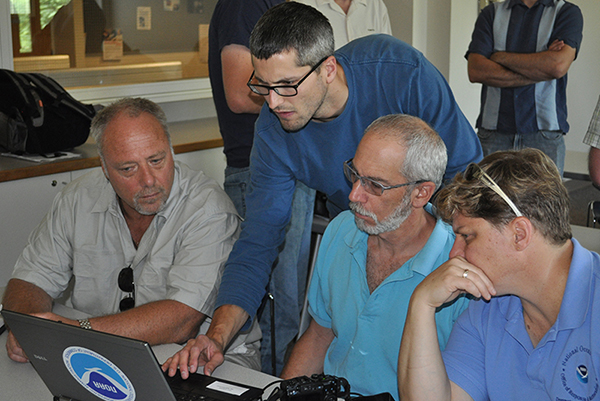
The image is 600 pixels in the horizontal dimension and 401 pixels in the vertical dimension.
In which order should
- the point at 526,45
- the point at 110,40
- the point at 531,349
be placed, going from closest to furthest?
the point at 531,349 → the point at 526,45 → the point at 110,40

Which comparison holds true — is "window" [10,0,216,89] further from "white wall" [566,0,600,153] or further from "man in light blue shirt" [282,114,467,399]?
"white wall" [566,0,600,153]

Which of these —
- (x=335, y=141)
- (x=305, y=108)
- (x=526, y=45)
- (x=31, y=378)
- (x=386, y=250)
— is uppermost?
(x=526, y=45)

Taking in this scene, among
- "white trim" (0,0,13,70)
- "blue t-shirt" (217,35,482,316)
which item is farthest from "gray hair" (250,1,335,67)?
"white trim" (0,0,13,70)

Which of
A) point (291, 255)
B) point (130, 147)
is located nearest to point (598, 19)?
point (291, 255)

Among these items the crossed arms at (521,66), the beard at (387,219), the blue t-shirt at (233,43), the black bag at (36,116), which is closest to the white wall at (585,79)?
the crossed arms at (521,66)

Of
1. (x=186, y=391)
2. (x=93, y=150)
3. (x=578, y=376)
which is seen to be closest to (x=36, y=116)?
(x=93, y=150)

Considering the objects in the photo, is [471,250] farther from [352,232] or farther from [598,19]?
[598,19]

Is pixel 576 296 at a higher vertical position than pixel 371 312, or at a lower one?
higher

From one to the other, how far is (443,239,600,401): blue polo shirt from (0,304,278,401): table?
1.41ft

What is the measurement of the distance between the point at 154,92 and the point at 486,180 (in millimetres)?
3337

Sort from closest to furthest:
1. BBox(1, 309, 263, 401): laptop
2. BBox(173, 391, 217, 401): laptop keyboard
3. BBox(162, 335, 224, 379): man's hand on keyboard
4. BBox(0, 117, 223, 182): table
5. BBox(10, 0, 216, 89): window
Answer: BBox(1, 309, 263, 401): laptop, BBox(173, 391, 217, 401): laptop keyboard, BBox(162, 335, 224, 379): man's hand on keyboard, BBox(0, 117, 223, 182): table, BBox(10, 0, 216, 89): window

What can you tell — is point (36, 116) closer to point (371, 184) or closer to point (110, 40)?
point (110, 40)

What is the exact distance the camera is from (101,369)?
1.17m

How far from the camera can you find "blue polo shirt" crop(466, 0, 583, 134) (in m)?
3.34
